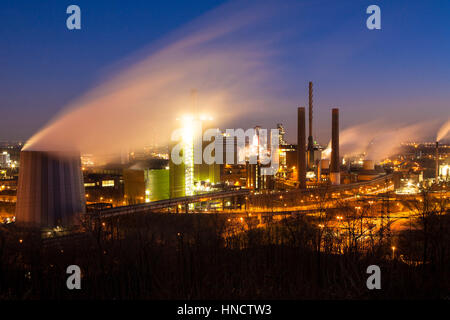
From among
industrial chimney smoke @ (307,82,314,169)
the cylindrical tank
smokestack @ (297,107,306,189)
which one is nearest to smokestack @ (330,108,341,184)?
smokestack @ (297,107,306,189)

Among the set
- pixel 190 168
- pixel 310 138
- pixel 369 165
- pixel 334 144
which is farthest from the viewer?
pixel 310 138

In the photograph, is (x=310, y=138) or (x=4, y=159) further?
(x=4, y=159)

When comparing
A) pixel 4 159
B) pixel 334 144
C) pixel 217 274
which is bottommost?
pixel 217 274

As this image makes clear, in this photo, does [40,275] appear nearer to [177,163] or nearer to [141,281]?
[141,281]

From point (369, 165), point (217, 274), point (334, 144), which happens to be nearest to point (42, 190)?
point (217, 274)

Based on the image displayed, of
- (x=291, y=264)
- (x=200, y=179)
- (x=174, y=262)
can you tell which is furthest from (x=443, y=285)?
(x=200, y=179)

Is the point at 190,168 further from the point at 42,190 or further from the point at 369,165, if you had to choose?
the point at 369,165

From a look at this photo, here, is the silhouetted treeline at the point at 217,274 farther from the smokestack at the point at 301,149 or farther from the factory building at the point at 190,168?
the smokestack at the point at 301,149
